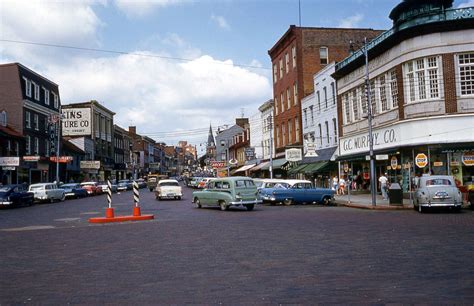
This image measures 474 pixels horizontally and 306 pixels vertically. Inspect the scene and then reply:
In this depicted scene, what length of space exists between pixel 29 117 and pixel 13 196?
76.9ft

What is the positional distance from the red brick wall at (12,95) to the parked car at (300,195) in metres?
33.4

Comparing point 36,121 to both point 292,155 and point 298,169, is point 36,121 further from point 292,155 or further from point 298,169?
point 292,155

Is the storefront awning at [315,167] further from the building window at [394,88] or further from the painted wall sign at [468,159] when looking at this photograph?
the painted wall sign at [468,159]

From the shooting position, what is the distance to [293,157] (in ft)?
139

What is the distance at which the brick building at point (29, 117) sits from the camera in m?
51.7

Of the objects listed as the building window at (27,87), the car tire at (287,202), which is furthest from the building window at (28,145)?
the car tire at (287,202)

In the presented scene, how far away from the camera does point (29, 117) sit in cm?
5388

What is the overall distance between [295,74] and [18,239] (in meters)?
40.8

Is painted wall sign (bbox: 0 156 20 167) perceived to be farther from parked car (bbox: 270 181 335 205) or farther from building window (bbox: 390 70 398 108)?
building window (bbox: 390 70 398 108)

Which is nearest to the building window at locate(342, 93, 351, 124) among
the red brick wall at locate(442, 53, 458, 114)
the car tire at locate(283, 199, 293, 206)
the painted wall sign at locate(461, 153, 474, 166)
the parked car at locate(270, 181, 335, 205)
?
the parked car at locate(270, 181, 335, 205)

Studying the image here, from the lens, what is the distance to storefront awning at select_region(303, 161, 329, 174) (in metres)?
42.4

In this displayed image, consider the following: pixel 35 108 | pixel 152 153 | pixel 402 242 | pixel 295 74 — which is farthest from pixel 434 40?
pixel 152 153

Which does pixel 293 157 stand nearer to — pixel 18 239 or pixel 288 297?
pixel 18 239

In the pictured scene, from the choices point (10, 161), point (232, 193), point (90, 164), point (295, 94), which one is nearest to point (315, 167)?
point (295, 94)
